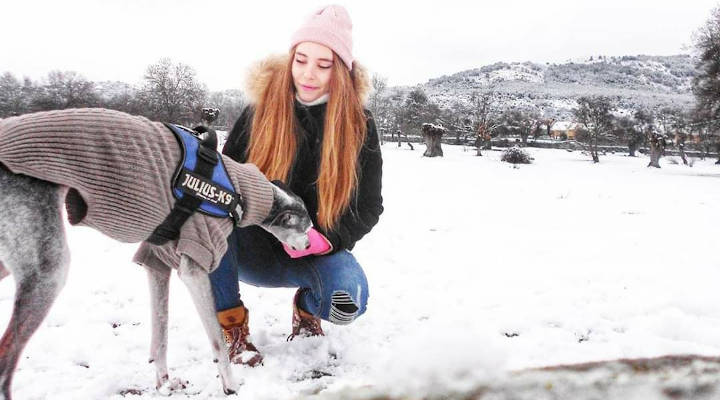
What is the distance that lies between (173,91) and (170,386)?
41.3 meters

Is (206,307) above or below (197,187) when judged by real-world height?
below

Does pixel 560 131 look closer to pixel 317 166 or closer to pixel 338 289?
pixel 317 166

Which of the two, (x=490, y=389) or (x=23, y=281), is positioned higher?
(x=490, y=389)

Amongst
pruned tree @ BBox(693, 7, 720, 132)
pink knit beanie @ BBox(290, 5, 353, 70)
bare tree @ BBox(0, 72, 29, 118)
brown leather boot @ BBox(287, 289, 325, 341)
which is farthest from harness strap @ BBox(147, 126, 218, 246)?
pruned tree @ BBox(693, 7, 720, 132)

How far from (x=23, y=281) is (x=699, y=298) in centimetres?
424

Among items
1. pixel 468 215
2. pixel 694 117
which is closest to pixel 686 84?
pixel 694 117

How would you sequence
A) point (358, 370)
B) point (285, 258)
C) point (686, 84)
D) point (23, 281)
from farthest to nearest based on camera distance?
point (686, 84) → point (285, 258) → point (358, 370) → point (23, 281)

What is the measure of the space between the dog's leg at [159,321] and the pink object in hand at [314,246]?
64 cm

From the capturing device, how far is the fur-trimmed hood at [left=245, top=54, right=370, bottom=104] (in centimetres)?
289

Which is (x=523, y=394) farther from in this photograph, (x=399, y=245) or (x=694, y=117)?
(x=694, y=117)

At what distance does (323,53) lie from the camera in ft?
8.59

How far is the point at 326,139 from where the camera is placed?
279 centimetres

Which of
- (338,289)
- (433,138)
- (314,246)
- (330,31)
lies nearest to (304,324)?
(338,289)

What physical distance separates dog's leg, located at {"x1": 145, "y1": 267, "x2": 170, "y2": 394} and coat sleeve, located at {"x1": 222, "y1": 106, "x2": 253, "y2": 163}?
1.00 meters
